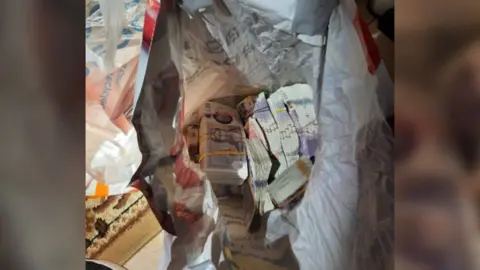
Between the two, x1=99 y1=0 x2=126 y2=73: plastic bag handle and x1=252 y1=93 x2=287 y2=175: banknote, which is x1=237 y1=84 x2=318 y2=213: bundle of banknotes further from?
x1=99 y1=0 x2=126 y2=73: plastic bag handle

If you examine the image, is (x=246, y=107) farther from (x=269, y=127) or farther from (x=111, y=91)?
(x=111, y=91)

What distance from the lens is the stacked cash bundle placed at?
1.04 metres

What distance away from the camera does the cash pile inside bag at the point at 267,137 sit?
0.78m

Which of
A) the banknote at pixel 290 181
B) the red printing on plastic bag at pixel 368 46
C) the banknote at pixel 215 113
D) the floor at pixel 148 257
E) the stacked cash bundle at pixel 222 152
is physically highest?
the red printing on plastic bag at pixel 368 46

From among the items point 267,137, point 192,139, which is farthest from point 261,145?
point 192,139

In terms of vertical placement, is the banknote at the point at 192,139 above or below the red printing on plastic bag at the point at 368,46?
below

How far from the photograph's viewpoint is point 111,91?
2.33 ft

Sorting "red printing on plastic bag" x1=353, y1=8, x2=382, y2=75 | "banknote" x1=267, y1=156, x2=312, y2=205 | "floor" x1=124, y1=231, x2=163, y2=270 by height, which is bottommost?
"floor" x1=124, y1=231, x2=163, y2=270

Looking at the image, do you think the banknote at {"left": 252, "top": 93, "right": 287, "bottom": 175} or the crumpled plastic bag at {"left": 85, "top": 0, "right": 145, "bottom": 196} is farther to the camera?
the banknote at {"left": 252, "top": 93, "right": 287, "bottom": 175}

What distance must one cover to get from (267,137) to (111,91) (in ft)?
1.41

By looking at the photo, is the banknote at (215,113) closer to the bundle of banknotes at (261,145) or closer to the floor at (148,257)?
the bundle of banknotes at (261,145)

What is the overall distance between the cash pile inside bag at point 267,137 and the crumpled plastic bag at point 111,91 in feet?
0.17

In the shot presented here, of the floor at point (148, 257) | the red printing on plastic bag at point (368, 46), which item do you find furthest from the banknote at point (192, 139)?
the red printing on plastic bag at point (368, 46)

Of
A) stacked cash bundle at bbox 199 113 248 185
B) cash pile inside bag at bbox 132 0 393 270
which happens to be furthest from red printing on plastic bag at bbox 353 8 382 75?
stacked cash bundle at bbox 199 113 248 185
